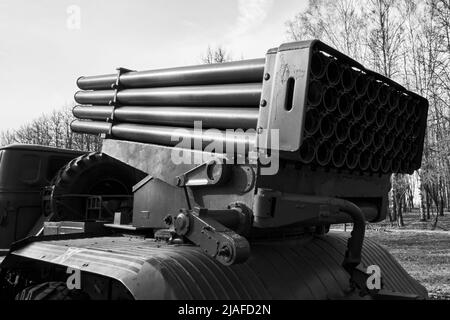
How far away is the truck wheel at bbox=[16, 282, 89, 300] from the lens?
3529mm

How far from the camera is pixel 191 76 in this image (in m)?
3.73

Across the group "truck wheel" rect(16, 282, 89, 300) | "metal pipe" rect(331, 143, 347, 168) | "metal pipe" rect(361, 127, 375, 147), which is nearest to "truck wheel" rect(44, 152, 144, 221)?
"truck wheel" rect(16, 282, 89, 300)

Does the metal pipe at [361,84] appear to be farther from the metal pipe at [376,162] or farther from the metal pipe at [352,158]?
the metal pipe at [376,162]

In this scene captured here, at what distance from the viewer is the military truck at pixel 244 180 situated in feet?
9.84

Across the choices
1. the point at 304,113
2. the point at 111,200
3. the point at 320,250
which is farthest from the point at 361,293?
the point at 111,200

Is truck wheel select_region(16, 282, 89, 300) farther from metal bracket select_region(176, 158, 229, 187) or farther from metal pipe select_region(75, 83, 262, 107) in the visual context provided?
metal pipe select_region(75, 83, 262, 107)

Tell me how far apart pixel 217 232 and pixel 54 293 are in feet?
5.00

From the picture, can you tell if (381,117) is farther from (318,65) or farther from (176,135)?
(176,135)

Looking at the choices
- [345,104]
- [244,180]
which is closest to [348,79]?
[345,104]

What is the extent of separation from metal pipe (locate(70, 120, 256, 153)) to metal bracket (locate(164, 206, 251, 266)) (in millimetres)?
462

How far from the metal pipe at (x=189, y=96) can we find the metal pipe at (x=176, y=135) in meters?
0.21

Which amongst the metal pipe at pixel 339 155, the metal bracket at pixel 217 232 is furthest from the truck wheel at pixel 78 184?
the metal pipe at pixel 339 155
